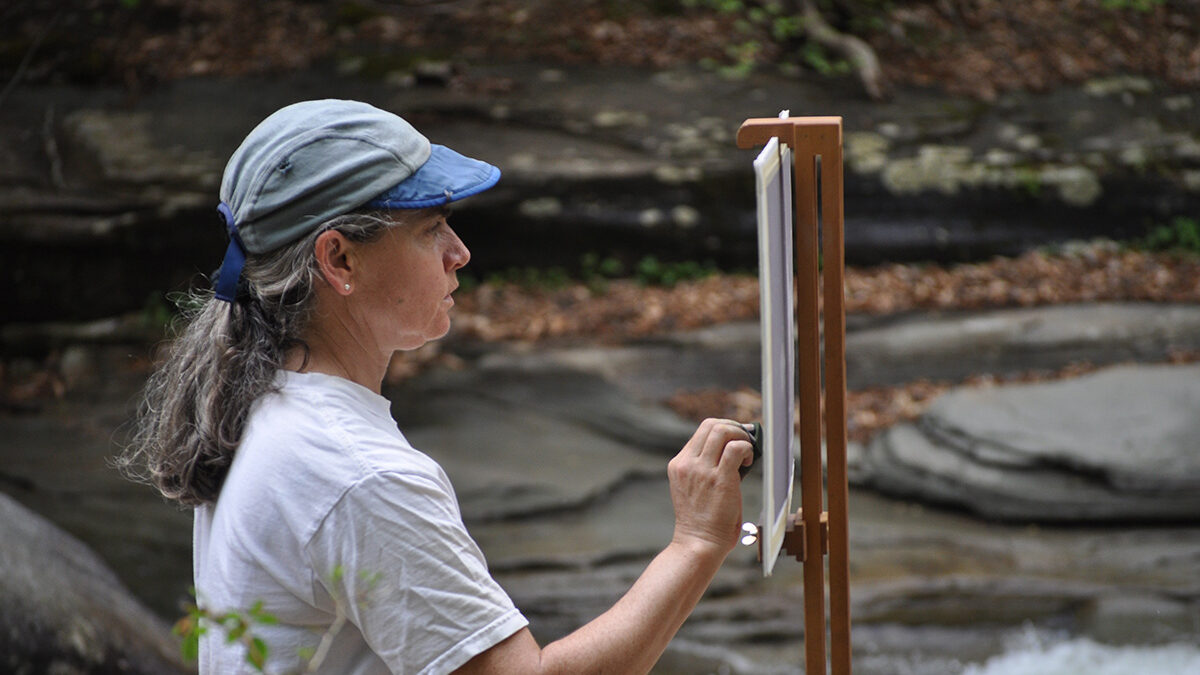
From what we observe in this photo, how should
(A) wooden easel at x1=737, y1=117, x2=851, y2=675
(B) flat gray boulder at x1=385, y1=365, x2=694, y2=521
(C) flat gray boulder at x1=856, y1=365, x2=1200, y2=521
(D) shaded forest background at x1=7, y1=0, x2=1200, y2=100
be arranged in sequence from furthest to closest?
(D) shaded forest background at x1=7, y1=0, x2=1200, y2=100 < (B) flat gray boulder at x1=385, y1=365, x2=694, y2=521 < (C) flat gray boulder at x1=856, y1=365, x2=1200, y2=521 < (A) wooden easel at x1=737, y1=117, x2=851, y2=675

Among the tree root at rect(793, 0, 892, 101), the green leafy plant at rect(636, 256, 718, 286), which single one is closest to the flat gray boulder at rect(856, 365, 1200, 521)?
the green leafy plant at rect(636, 256, 718, 286)

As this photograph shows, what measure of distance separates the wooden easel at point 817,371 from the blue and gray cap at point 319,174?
568mm

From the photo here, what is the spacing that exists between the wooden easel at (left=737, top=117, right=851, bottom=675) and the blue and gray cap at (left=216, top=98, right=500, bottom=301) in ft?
1.86

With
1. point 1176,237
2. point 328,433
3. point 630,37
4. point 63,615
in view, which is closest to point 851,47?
point 630,37

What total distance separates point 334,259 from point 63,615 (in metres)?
2.41

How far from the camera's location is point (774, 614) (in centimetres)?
439

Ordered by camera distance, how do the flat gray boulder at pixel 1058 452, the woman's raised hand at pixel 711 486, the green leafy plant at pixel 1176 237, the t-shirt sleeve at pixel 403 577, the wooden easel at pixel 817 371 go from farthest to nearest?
the green leafy plant at pixel 1176 237 → the flat gray boulder at pixel 1058 452 → the wooden easel at pixel 817 371 → the woman's raised hand at pixel 711 486 → the t-shirt sleeve at pixel 403 577

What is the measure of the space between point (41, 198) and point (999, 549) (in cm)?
541

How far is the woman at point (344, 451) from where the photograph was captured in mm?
1198

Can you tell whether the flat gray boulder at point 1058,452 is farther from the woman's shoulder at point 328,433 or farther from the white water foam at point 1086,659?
the woman's shoulder at point 328,433

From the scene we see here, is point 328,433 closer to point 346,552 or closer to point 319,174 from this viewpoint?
point 346,552

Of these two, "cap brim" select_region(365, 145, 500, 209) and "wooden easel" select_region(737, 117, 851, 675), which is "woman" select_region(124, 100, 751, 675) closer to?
"cap brim" select_region(365, 145, 500, 209)

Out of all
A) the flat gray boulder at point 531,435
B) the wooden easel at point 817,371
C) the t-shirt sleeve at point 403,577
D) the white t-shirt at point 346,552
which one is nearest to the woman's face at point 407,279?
the white t-shirt at point 346,552

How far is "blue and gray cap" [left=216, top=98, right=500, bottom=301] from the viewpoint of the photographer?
1.28 meters
